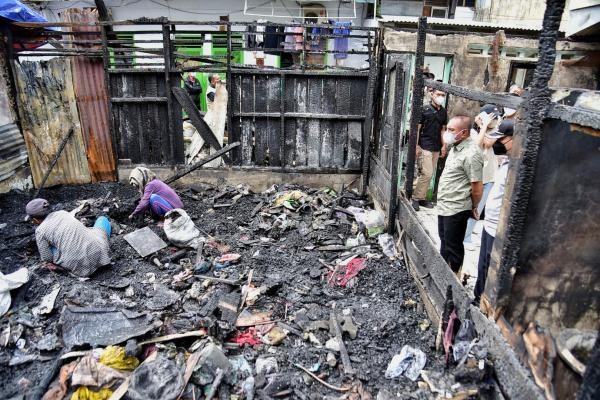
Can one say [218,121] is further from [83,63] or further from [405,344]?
[405,344]

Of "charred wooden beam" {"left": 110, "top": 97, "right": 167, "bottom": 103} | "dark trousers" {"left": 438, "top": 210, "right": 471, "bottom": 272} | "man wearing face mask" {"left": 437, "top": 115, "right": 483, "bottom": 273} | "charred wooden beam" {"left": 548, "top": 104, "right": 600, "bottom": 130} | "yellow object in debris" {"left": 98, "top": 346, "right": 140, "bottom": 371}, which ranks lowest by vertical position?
"yellow object in debris" {"left": 98, "top": 346, "right": 140, "bottom": 371}

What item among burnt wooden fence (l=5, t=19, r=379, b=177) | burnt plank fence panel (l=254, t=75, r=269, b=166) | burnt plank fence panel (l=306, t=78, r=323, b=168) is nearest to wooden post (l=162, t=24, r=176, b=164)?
burnt wooden fence (l=5, t=19, r=379, b=177)

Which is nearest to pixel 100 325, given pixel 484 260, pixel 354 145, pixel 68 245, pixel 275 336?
pixel 68 245

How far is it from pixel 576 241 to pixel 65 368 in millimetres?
4689

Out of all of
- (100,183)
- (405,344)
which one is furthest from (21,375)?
(100,183)

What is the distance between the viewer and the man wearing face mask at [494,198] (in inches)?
164

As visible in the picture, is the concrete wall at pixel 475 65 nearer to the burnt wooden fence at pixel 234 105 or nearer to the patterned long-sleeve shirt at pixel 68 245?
the burnt wooden fence at pixel 234 105

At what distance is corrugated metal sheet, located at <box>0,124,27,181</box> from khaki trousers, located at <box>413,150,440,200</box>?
839 centimetres

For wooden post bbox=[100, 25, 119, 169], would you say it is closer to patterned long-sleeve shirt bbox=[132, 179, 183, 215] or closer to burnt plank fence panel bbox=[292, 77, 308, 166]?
patterned long-sleeve shirt bbox=[132, 179, 183, 215]

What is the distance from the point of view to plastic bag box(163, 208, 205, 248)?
266 inches

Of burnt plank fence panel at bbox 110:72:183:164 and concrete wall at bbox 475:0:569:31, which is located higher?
concrete wall at bbox 475:0:569:31

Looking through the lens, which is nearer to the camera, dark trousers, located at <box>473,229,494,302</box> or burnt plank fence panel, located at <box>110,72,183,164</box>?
dark trousers, located at <box>473,229,494,302</box>

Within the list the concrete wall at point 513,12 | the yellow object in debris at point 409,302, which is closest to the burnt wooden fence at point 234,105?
the yellow object in debris at point 409,302

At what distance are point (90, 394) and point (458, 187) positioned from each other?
15.0ft
